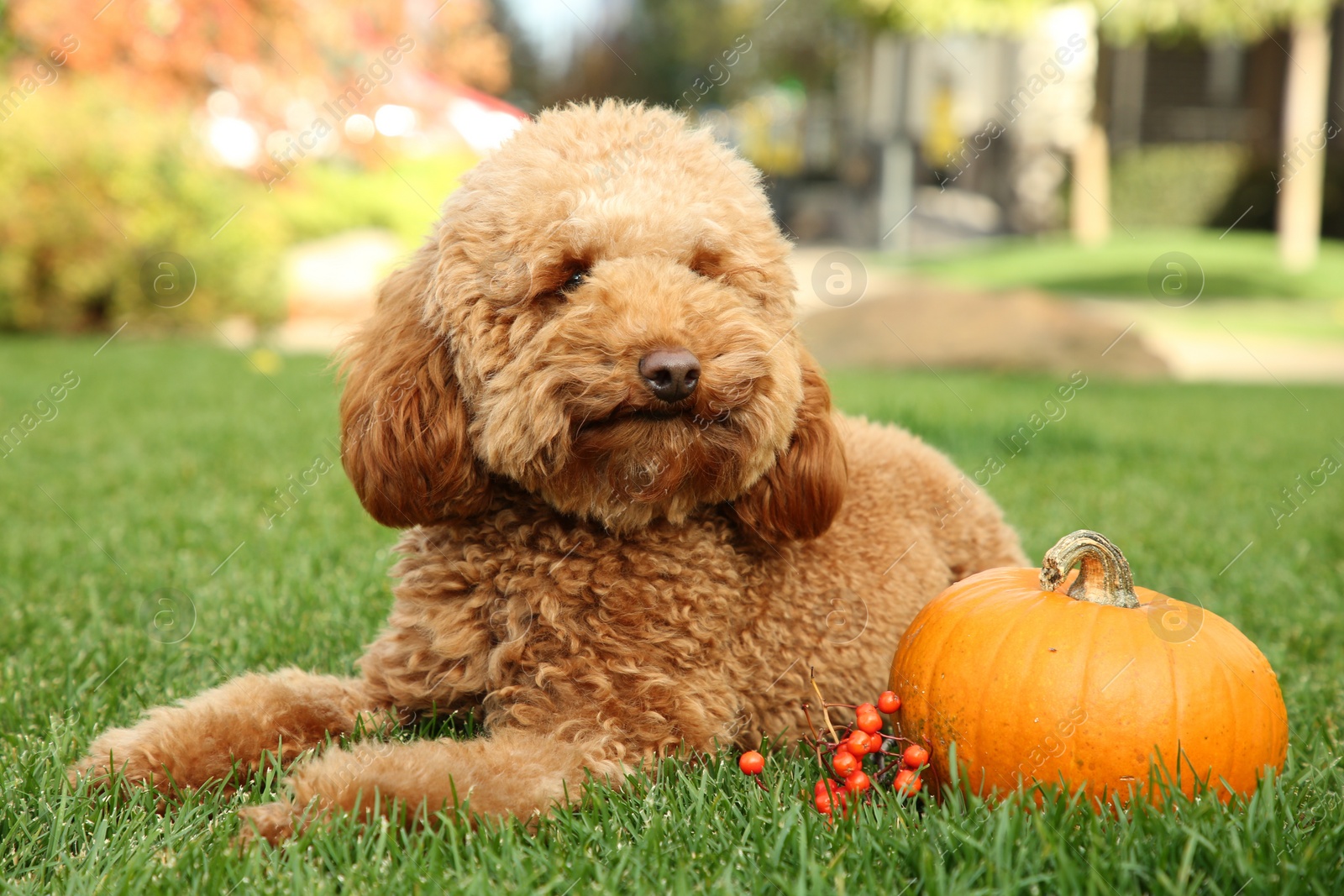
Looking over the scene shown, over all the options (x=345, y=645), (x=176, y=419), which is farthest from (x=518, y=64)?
(x=345, y=645)

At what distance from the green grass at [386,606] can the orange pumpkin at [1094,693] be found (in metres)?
0.12

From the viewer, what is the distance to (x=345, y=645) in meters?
3.38

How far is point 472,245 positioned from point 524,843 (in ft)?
4.03

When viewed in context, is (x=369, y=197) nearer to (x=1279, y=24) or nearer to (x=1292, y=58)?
(x=1292, y=58)

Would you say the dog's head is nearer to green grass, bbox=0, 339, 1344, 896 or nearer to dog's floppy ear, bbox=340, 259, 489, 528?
dog's floppy ear, bbox=340, 259, 489, 528

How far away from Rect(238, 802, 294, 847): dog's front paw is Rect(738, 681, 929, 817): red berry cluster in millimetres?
901

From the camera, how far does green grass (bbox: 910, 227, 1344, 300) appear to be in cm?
1675

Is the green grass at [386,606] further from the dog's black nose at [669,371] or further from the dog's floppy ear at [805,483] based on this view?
the dog's black nose at [669,371]

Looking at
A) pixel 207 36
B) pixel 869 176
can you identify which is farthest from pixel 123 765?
pixel 869 176

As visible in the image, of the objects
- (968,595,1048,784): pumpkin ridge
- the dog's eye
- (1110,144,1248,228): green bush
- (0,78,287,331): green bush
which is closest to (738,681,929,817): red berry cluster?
Result: (968,595,1048,784): pumpkin ridge

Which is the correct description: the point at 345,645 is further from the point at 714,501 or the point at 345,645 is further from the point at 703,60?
the point at 703,60

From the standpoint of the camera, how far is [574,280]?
2.47 metres

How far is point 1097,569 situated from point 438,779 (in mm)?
1441

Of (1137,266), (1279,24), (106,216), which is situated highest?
(1279,24)
